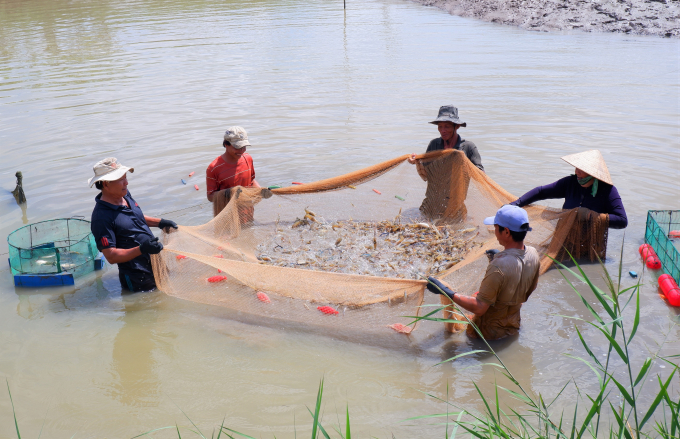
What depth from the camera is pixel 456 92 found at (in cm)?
1165

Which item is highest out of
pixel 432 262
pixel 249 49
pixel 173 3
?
pixel 173 3

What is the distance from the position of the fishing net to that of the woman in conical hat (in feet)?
0.50

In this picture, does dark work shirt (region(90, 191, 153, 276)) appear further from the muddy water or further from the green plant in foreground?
the green plant in foreground

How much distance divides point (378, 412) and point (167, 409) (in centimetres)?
147

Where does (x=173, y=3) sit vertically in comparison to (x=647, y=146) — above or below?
above

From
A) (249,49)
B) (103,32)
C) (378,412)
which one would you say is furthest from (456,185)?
(103,32)

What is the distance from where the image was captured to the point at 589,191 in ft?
16.5

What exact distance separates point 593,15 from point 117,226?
62.0 feet

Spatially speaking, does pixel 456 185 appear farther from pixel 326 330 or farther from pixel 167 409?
pixel 167 409

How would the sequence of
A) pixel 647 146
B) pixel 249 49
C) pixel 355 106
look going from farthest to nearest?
pixel 249 49 < pixel 355 106 < pixel 647 146

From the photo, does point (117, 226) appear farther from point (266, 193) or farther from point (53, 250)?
point (53, 250)

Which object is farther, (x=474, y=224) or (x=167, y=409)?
(x=474, y=224)

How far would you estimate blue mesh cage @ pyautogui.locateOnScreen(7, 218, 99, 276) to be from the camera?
5363 millimetres

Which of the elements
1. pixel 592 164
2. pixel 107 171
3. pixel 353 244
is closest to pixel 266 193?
pixel 353 244
